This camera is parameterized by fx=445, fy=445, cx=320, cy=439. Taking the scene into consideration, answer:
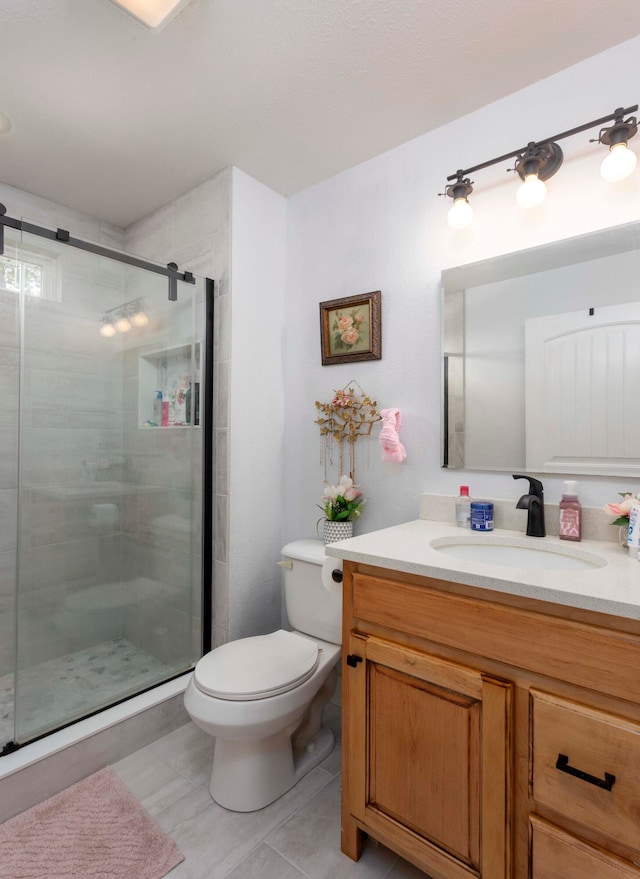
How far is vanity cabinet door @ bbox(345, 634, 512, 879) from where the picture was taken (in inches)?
38.1

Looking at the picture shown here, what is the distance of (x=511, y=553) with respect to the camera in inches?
54.5

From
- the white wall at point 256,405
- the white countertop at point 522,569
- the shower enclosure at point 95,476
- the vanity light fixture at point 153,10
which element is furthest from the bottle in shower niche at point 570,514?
the vanity light fixture at point 153,10

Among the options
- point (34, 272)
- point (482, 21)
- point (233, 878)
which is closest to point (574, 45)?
point (482, 21)

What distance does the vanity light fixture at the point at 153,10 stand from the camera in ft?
3.68

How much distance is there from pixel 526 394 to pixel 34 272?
1.81m

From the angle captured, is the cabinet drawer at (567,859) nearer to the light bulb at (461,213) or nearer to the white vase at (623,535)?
the white vase at (623,535)

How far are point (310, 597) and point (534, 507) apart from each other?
903mm

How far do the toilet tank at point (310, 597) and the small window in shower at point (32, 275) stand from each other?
136cm

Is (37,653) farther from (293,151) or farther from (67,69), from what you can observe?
(293,151)

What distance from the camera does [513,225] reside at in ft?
5.08

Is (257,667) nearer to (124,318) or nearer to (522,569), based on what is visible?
(522,569)

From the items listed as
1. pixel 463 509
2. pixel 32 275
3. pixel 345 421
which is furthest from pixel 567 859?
pixel 32 275

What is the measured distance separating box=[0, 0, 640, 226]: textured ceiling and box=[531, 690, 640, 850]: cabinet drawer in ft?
5.88

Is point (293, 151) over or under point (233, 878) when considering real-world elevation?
over
